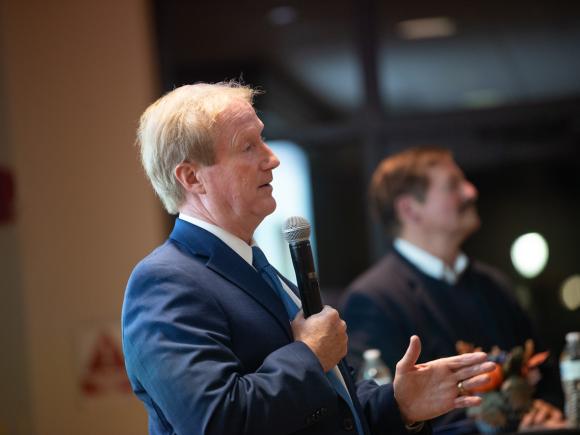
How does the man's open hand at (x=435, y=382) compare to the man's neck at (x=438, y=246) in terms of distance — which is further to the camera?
the man's neck at (x=438, y=246)

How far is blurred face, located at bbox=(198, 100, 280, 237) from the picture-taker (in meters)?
1.84

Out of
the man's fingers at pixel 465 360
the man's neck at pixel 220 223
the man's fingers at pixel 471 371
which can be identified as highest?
the man's neck at pixel 220 223

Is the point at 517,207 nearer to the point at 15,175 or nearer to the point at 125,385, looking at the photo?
the point at 125,385

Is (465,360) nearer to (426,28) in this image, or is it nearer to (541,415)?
(541,415)

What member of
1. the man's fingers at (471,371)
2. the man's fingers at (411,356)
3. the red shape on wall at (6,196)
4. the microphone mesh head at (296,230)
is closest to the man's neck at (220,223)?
the microphone mesh head at (296,230)

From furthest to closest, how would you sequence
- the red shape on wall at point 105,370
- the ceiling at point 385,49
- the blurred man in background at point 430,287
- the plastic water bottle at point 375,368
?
1. the red shape on wall at point 105,370
2. the ceiling at point 385,49
3. the blurred man in background at point 430,287
4. the plastic water bottle at point 375,368

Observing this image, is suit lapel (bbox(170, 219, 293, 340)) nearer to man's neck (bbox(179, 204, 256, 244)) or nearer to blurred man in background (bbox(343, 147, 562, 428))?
man's neck (bbox(179, 204, 256, 244))

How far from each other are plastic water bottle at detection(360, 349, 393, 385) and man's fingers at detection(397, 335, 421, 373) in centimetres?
114

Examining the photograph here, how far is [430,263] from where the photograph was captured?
353cm

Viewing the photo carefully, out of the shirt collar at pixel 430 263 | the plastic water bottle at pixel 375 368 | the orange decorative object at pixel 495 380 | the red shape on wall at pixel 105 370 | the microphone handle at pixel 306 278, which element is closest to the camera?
the microphone handle at pixel 306 278

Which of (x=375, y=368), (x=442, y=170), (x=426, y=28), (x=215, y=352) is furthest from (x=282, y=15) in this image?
(x=215, y=352)

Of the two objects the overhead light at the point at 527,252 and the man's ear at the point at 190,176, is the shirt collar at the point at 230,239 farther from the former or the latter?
the overhead light at the point at 527,252

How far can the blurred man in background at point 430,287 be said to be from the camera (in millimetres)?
3227

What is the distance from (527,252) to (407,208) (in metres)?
1.38
